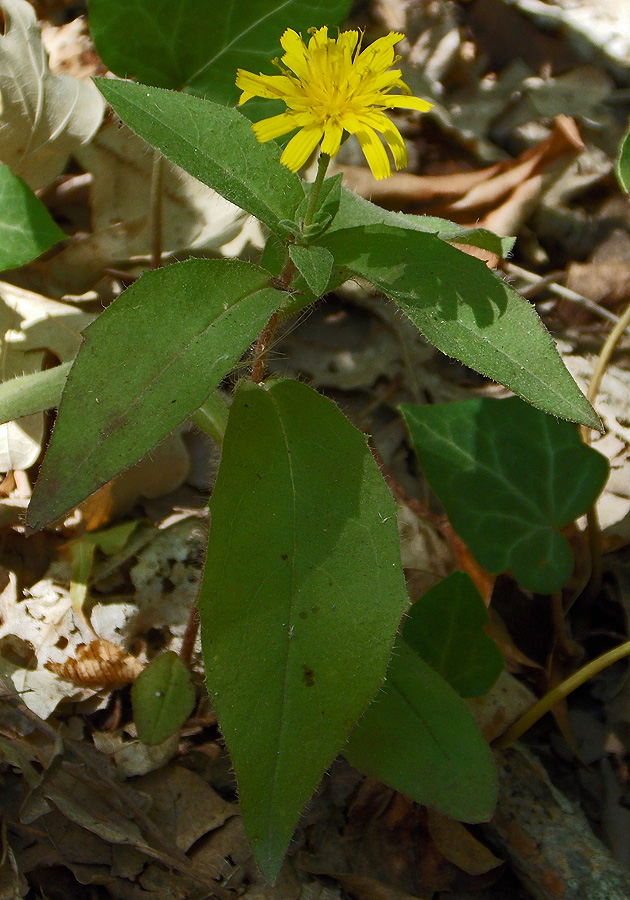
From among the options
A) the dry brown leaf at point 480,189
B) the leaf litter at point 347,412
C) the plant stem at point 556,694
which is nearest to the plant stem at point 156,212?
the leaf litter at point 347,412

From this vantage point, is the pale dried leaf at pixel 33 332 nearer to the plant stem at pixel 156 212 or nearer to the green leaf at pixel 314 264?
the plant stem at pixel 156 212

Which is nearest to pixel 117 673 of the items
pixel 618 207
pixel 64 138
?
pixel 64 138

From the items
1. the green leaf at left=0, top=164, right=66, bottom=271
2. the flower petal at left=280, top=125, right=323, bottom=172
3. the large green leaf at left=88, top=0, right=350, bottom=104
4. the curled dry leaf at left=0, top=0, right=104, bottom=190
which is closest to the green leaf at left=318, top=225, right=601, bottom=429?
the flower petal at left=280, top=125, right=323, bottom=172

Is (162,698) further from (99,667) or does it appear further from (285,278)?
(285,278)

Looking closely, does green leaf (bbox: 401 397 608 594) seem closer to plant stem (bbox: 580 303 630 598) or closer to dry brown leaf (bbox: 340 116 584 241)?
plant stem (bbox: 580 303 630 598)

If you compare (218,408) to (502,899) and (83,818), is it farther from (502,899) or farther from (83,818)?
(502,899)
